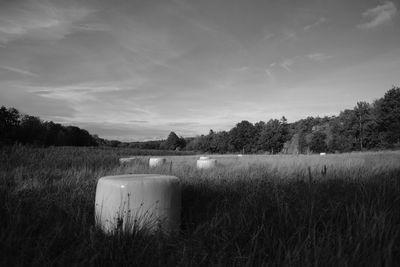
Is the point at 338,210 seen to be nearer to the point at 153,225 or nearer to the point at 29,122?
the point at 153,225

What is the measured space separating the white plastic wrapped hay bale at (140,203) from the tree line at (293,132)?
377 inches

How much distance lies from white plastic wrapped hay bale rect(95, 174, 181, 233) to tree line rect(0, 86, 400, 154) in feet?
31.4

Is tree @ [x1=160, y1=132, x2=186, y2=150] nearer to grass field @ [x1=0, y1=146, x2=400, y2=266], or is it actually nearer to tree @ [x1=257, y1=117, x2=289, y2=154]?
tree @ [x1=257, y1=117, x2=289, y2=154]

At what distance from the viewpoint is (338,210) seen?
11.4 feet

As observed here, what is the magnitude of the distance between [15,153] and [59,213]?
→ 21.4 feet

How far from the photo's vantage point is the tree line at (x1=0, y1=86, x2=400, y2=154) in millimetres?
46625

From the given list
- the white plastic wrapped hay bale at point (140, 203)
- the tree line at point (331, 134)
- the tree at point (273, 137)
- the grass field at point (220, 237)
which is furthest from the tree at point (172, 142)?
the white plastic wrapped hay bale at point (140, 203)

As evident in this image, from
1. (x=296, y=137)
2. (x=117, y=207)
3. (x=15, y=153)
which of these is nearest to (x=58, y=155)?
(x=15, y=153)

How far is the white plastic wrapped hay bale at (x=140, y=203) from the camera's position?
3.11m

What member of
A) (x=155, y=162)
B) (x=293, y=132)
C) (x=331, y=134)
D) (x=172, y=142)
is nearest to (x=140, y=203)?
(x=155, y=162)

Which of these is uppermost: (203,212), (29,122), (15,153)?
(29,122)

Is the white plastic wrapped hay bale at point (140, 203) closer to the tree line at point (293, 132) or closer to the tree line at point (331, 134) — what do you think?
the tree line at point (293, 132)

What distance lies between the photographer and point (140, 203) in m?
3.15

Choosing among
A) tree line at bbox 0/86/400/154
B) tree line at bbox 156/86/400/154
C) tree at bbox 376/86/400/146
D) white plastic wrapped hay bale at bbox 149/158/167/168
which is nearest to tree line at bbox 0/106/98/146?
tree line at bbox 0/86/400/154
